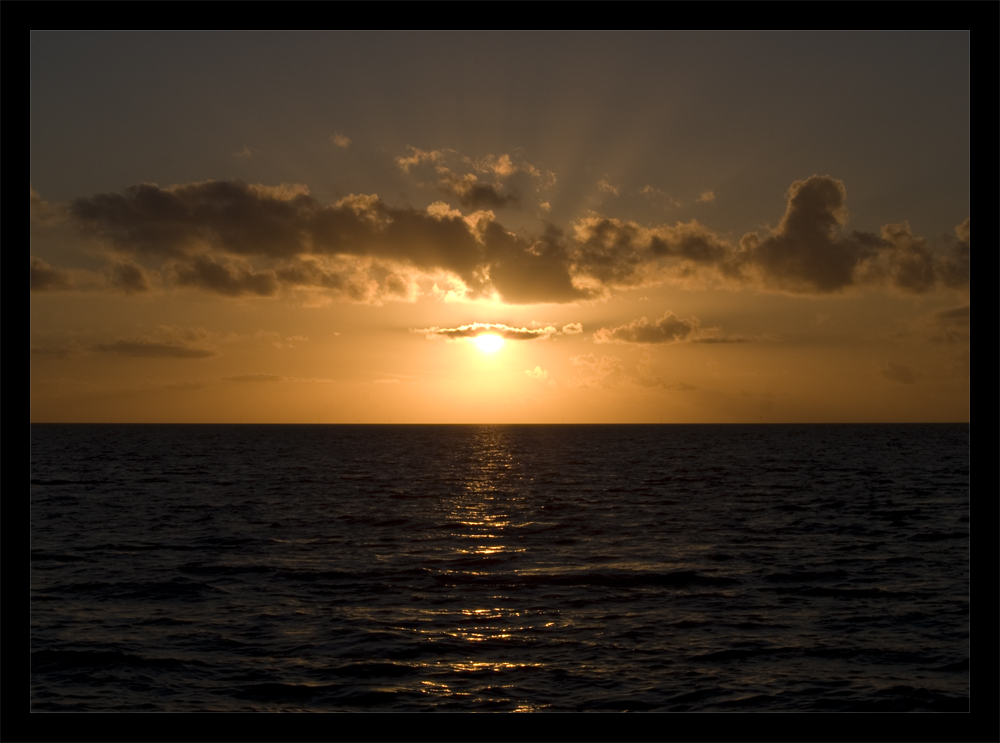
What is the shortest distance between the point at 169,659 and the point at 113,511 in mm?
30730

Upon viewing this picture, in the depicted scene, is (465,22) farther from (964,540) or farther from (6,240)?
(964,540)

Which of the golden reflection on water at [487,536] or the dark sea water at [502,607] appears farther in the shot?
the golden reflection on water at [487,536]

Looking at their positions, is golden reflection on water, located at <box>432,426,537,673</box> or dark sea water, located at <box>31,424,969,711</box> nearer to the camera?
dark sea water, located at <box>31,424,969,711</box>

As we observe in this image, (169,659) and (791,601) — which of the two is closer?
(169,659)

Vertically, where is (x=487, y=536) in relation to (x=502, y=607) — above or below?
below

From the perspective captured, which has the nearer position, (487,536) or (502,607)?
(502,607)

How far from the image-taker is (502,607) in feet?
66.0

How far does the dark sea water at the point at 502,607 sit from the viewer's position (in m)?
14.4

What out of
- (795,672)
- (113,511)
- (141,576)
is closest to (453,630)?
(795,672)

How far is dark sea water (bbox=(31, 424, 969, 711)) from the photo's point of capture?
47.2 ft

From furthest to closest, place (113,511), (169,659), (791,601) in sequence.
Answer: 1. (113,511)
2. (791,601)
3. (169,659)
